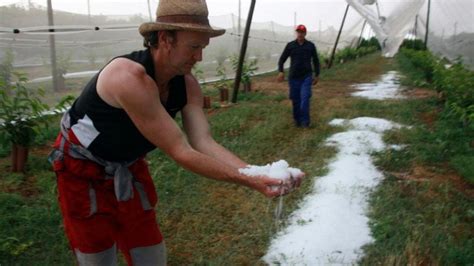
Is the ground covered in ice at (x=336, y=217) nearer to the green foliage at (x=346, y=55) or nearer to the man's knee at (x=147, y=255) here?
the man's knee at (x=147, y=255)

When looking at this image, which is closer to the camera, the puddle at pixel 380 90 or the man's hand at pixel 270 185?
the man's hand at pixel 270 185

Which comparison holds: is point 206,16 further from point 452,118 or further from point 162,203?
point 452,118

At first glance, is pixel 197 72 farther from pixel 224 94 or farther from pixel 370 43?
pixel 370 43

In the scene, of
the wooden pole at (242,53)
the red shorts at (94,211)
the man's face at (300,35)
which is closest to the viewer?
the red shorts at (94,211)

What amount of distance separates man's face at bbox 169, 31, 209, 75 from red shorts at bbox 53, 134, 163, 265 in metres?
0.57

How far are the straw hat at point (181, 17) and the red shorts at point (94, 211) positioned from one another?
2.04 feet

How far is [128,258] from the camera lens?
1980 millimetres

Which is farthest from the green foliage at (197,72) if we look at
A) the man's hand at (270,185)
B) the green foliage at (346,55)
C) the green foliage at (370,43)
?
the green foliage at (370,43)

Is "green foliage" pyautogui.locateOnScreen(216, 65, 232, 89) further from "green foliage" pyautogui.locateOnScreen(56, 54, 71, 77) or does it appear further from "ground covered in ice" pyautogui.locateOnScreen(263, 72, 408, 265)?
"ground covered in ice" pyautogui.locateOnScreen(263, 72, 408, 265)

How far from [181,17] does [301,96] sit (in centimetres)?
493

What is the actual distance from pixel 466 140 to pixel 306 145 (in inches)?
77.4

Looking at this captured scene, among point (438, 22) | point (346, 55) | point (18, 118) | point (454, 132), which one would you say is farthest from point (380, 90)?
point (346, 55)

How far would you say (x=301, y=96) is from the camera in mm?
6410

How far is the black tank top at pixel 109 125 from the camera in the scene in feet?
5.56
